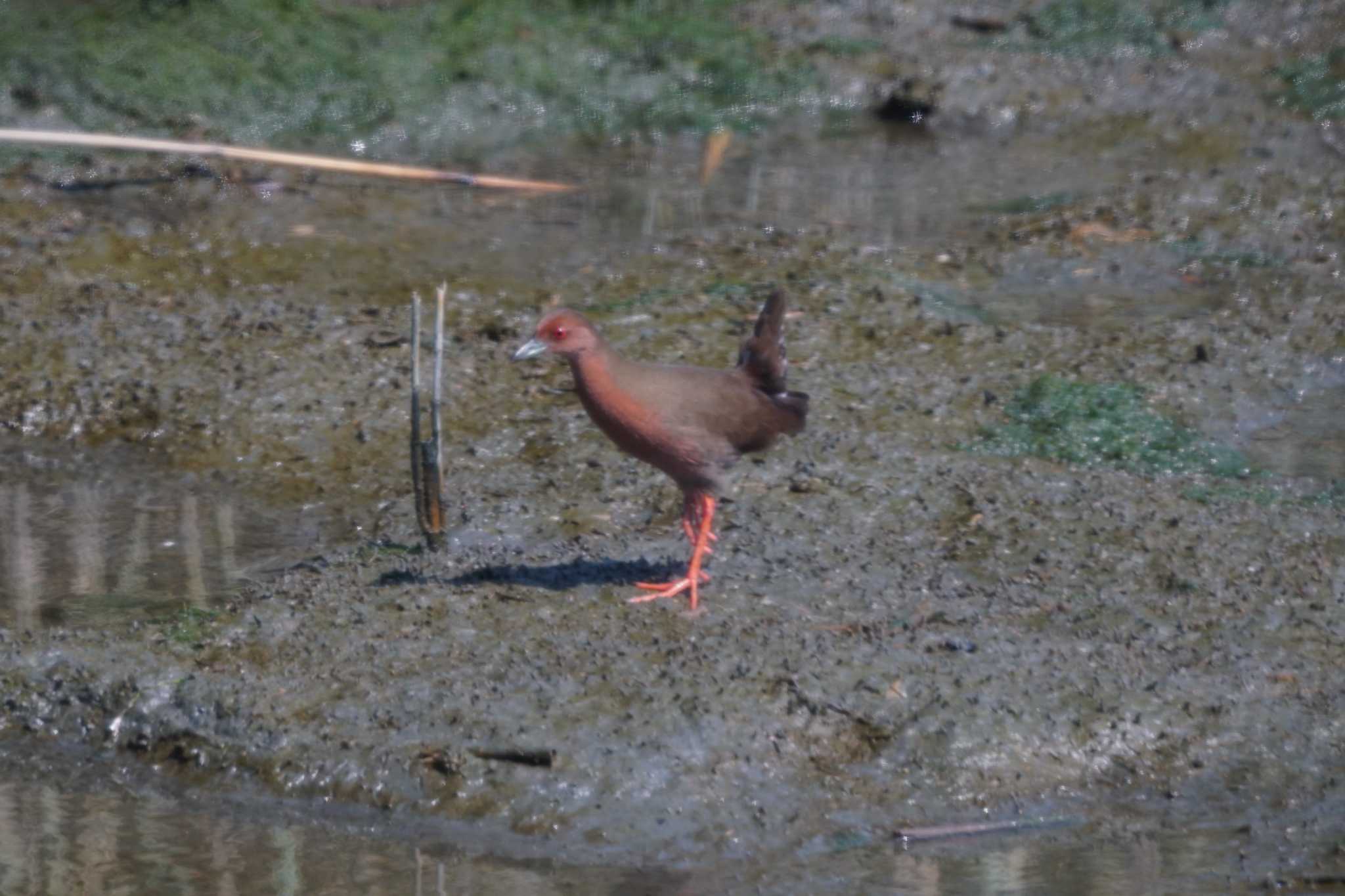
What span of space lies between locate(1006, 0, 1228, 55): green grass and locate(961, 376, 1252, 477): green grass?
241 inches

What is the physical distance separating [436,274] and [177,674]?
12.4 feet

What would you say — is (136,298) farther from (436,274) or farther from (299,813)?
(299,813)

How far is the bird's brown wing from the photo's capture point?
5.11 metres

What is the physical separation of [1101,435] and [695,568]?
2.04 m

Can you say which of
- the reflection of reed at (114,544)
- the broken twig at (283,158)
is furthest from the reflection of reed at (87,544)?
the broken twig at (283,158)

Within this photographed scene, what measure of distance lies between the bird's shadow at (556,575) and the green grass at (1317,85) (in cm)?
735

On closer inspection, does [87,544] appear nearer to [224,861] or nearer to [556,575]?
[556,575]

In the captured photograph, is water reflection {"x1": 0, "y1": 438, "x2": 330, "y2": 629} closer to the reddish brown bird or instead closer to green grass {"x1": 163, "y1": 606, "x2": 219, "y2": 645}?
green grass {"x1": 163, "y1": 606, "x2": 219, "y2": 645}

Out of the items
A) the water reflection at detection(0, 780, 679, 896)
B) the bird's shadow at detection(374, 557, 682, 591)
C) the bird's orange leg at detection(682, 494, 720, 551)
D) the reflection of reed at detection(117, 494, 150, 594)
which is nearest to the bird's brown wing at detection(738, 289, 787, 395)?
the bird's orange leg at detection(682, 494, 720, 551)

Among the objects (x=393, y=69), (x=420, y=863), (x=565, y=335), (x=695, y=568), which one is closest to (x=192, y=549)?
(x=565, y=335)

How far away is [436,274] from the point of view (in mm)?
7883

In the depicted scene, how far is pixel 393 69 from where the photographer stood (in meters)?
10.7

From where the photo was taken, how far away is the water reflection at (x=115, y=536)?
5051 mm

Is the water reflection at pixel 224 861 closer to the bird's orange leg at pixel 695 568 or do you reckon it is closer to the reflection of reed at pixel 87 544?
the bird's orange leg at pixel 695 568
